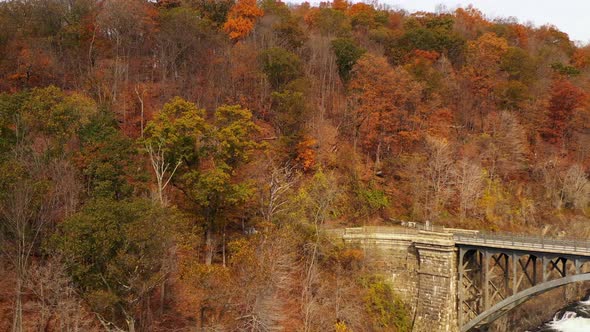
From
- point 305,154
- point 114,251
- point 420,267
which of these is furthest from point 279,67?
point 114,251

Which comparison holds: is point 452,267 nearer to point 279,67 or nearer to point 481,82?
point 279,67

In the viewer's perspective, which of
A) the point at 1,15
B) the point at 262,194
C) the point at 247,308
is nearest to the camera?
the point at 247,308

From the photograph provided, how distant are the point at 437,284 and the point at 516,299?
463cm

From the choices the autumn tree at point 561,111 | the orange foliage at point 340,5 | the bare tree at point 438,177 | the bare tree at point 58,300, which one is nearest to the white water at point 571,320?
the bare tree at point 438,177

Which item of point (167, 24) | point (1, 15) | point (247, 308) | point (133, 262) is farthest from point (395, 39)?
point (133, 262)

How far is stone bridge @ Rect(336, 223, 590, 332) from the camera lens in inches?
1107

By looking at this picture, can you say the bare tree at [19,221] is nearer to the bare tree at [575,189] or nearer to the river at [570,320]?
the river at [570,320]

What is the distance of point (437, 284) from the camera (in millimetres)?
30812

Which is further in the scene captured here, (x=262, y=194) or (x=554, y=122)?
(x=554, y=122)

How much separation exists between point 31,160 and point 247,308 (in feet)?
43.1

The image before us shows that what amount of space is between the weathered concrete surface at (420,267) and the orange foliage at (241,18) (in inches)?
1099

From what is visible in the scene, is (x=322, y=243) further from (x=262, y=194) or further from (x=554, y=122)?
(x=554, y=122)

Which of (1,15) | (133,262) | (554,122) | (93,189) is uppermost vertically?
(1,15)

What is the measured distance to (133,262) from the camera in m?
19.8
